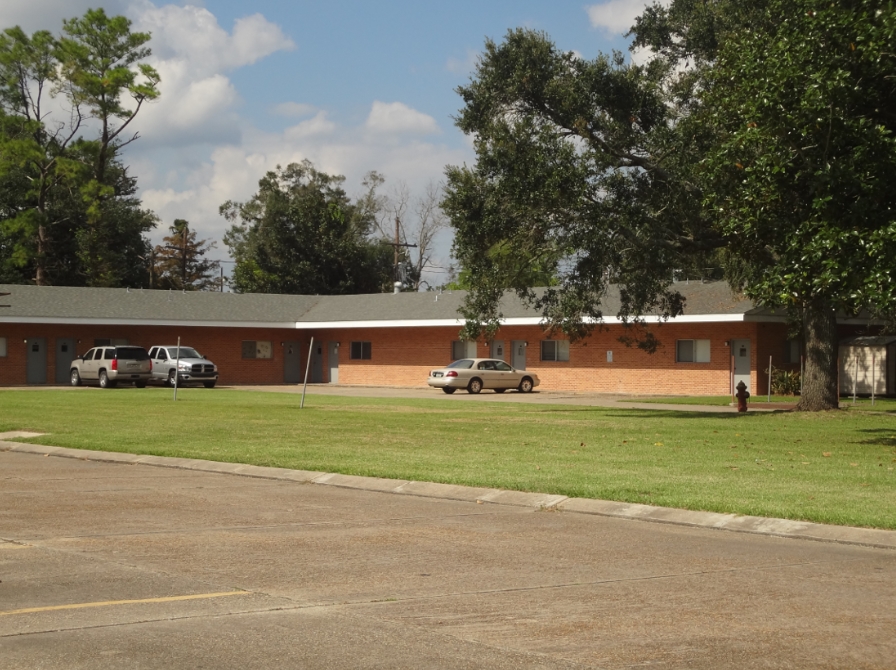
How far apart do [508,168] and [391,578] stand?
21436 millimetres

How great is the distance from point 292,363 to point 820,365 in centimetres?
3418

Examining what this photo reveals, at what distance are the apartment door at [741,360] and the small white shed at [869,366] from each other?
3.47 metres

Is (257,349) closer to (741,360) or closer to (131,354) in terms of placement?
(131,354)

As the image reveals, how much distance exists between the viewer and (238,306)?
5772 centimetres

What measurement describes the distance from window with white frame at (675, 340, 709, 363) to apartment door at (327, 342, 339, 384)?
65.8ft

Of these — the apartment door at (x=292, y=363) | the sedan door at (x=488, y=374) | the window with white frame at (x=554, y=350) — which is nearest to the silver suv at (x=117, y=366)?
the apartment door at (x=292, y=363)

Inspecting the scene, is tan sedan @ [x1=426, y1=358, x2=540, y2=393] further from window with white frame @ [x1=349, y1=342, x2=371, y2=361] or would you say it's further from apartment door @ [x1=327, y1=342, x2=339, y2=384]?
apartment door @ [x1=327, y1=342, x2=339, y2=384]

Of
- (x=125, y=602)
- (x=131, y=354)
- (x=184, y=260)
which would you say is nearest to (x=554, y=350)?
(x=131, y=354)

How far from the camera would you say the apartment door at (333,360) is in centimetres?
5897

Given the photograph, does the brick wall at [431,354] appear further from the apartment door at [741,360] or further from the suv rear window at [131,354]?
the suv rear window at [131,354]

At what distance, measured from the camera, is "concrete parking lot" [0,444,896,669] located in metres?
6.27

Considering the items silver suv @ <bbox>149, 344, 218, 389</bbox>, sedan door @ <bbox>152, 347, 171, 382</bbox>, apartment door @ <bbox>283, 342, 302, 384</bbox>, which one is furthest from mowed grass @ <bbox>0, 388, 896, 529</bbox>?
apartment door @ <bbox>283, 342, 302, 384</bbox>

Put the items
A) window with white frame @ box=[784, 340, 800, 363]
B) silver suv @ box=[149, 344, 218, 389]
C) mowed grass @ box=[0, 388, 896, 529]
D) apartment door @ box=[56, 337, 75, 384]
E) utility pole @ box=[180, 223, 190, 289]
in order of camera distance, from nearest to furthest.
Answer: mowed grass @ box=[0, 388, 896, 529], window with white frame @ box=[784, 340, 800, 363], silver suv @ box=[149, 344, 218, 389], apartment door @ box=[56, 337, 75, 384], utility pole @ box=[180, 223, 190, 289]

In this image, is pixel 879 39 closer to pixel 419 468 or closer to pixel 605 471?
pixel 605 471
